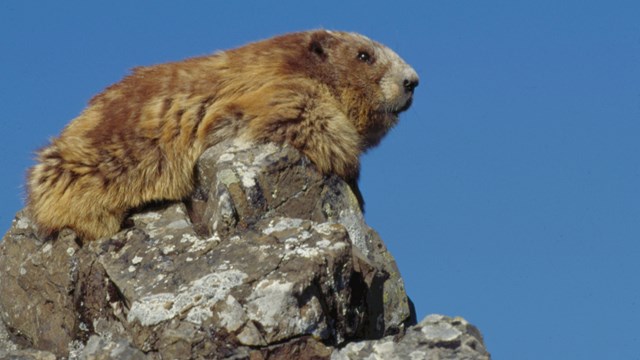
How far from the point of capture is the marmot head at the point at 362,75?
11664 mm

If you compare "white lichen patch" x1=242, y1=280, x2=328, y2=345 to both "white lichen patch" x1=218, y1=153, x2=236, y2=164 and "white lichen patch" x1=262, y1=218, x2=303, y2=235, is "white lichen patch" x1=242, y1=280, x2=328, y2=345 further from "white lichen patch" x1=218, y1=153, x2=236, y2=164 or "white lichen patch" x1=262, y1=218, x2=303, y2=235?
"white lichen patch" x1=218, y1=153, x2=236, y2=164

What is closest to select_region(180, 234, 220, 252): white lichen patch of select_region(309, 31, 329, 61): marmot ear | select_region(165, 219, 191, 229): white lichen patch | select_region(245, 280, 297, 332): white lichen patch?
select_region(165, 219, 191, 229): white lichen patch

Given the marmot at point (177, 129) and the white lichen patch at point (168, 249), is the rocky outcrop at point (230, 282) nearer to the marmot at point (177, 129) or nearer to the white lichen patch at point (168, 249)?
the white lichen patch at point (168, 249)

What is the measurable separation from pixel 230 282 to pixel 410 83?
12.5ft

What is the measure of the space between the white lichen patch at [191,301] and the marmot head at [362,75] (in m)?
3.14

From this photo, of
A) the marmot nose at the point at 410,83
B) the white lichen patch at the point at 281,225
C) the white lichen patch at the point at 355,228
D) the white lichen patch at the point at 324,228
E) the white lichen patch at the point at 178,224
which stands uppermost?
the marmot nose at the point at 410,83

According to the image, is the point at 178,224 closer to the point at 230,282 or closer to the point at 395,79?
the point at 230,282

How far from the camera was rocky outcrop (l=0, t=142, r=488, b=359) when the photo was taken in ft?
A: 28.8

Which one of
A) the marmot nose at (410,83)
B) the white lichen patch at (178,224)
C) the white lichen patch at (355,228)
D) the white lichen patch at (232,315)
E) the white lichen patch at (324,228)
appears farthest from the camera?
the marmot nose at (410,83)

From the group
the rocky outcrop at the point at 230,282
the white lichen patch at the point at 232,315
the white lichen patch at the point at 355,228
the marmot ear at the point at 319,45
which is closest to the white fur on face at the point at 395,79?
the marmot ear at the point at 319,45

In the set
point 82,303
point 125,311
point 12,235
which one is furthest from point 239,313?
point 12,235

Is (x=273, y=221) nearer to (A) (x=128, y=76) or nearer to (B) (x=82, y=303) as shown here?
(B) (x=82, y=303)

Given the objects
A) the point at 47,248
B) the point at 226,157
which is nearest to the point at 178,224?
the point at 226,157

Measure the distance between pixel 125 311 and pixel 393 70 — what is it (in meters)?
4.08
